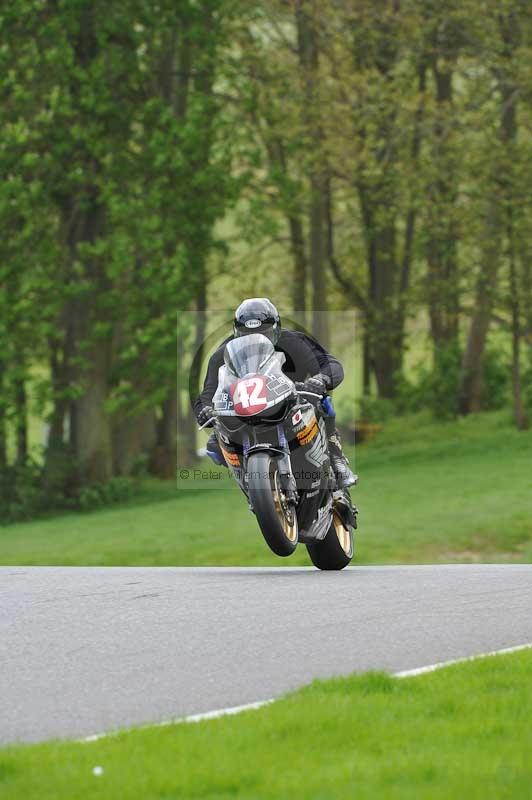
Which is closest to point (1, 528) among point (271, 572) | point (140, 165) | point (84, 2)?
point (140, 165)

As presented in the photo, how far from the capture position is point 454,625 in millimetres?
10305

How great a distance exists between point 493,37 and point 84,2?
9.29 metres

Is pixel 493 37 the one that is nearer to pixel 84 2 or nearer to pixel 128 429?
pixel 84 2

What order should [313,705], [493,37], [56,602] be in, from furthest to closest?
[493,37] → [56,602] → [313,705]

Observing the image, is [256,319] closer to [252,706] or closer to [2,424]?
[252,706]

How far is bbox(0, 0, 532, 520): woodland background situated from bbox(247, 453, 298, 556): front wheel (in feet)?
69.2

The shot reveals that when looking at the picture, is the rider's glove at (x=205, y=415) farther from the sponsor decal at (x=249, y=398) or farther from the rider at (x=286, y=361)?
the sponsor decal at (x=249, y=398)

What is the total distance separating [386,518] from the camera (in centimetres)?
2702

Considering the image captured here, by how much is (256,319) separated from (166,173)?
22049 mm

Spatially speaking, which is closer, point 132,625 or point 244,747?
point 244,747

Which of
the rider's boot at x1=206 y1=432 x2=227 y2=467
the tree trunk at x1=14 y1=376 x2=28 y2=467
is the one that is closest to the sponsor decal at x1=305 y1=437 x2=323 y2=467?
the rider's boot at x1=206 y1=432 x2=227 y2=467

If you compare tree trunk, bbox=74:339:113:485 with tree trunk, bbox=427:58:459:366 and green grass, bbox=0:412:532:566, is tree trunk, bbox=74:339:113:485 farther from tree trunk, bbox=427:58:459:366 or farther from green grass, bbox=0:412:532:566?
tree trunk, bbox=427:58:459:366

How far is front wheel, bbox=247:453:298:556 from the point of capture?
12.0 metres

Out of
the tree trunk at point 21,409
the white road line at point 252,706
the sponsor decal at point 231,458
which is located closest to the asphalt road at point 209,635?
the white road line at point 252,706
